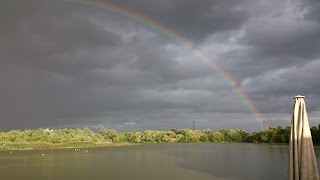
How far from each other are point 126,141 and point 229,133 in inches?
1921

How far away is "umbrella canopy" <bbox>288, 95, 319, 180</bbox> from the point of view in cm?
1234

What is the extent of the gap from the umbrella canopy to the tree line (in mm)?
86752

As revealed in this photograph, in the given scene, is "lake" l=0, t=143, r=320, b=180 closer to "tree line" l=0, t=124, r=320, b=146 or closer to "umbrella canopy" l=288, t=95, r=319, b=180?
"umbrella canopy" l=288, t=95, r=319, b=180

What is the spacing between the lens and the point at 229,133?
164500 millimetres

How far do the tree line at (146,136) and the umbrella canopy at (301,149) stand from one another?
8675cm

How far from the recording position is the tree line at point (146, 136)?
106 metres

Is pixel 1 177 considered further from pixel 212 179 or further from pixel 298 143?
pixel 298 143

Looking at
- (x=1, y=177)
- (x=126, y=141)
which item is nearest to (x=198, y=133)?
(x=126, y=141)

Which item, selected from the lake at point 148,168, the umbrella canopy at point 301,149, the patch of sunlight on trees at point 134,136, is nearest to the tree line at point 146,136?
the patch of sunlight on trees at point 134,136

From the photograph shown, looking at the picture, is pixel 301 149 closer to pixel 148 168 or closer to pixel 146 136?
pixel 148 168

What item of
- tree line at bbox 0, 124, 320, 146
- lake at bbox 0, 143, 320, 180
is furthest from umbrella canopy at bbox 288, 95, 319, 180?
tree line at bbox 0, 124, 320, 146

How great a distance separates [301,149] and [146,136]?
149 metres

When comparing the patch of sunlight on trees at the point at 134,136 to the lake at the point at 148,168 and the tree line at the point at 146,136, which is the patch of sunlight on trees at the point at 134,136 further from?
the lake at the point at 148,168

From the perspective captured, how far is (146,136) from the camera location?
159500mm
